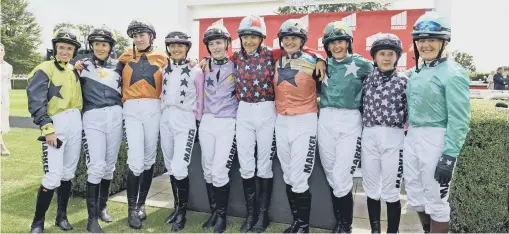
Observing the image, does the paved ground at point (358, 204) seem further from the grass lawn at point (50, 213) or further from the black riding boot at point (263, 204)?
the black riding boot at point (263, 204)

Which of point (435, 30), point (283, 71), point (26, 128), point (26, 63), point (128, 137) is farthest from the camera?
point (26, 63)

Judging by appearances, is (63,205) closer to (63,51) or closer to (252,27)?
(63,51)

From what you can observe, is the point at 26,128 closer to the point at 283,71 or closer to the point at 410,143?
the point at 283,71

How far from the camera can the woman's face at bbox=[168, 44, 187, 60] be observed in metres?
4.59

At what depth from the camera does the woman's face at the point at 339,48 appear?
4.06m

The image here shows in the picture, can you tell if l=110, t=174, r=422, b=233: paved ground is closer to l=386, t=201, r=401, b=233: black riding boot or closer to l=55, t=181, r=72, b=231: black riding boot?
l=386, t=201, r=401, b=233: black riding boot

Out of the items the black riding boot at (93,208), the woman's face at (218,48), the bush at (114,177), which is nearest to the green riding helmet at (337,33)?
the woman's face at (218,48)

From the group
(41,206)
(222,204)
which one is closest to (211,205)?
(222,204)

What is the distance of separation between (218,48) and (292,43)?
883 millimetres

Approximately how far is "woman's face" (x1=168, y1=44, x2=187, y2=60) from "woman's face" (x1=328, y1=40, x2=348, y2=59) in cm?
175

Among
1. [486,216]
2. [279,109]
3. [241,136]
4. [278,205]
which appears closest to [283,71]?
[279,109]

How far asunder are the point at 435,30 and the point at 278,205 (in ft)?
8.64

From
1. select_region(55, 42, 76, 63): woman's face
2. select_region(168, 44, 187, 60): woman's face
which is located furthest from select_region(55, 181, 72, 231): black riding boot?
select_region(168, 44, 187, 60): woman's face

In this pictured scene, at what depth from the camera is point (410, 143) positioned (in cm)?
357
